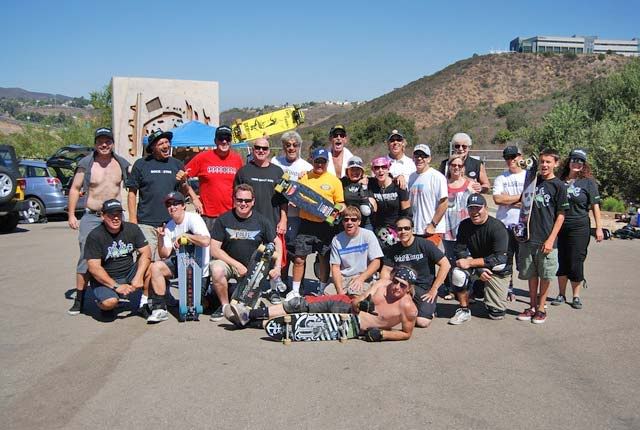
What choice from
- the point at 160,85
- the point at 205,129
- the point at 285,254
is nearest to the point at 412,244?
the point at 285,254

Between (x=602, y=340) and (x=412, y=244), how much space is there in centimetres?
216

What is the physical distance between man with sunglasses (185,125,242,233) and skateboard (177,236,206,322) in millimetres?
871

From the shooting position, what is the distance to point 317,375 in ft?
16.2

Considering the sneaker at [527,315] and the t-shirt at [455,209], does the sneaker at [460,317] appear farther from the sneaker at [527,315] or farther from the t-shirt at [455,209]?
the t-shirt at [455,209]

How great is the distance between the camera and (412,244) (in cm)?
663

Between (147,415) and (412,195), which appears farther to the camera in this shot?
(412,195)

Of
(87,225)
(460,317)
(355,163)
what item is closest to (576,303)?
(460,317)

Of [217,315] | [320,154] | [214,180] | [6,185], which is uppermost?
Result: [320,154]

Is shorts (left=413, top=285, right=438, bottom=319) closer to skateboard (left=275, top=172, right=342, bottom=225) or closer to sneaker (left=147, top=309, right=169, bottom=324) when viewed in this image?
skateboard (left=275, top=172, right=342, bottom=225)

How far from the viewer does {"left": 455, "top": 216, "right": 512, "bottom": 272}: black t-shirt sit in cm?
663

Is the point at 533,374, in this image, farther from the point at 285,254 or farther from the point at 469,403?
the point at 285,254

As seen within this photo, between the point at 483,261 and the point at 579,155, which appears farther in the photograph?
the point at 579,155

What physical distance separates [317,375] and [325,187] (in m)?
2.82

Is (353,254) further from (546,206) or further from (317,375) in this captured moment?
(546,206)
